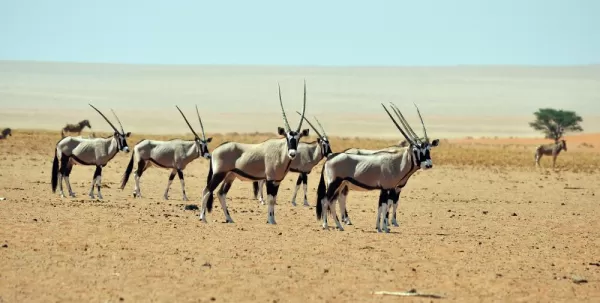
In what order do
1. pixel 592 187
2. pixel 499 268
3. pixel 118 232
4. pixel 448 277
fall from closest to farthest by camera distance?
1. pixel 448 277
2. pixel 499 268
3. pixel 118 232
4. pixel 592 187

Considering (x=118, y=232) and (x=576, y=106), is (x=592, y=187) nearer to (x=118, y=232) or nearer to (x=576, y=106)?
(x=118, y=232)

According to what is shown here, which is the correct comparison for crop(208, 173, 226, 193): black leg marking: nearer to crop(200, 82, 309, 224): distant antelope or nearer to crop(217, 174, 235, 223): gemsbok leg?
crop(200, 82, 309, 224): distant antelope

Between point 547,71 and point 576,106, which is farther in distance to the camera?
point 547,71

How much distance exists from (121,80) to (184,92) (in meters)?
22.5

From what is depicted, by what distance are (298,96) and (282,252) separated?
451 ft

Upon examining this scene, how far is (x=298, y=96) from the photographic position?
151 metres

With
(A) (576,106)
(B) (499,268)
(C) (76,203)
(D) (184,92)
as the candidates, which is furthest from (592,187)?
(D) (184,92)

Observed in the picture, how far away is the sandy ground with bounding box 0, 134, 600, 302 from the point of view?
11125 millimetres

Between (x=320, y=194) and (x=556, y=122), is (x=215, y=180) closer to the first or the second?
(x=320, y=194)

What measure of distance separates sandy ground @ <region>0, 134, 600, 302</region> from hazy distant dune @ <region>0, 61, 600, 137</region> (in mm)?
78728

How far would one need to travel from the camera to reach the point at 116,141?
23.7 m

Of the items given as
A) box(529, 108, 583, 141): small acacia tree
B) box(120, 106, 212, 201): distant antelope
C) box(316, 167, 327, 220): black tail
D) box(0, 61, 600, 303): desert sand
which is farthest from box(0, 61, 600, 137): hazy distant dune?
box(316, 167, 327, 220): black tail

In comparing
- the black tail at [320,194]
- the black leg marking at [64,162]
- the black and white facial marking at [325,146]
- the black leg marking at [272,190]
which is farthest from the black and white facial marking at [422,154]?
the black leg marking at [64,162]

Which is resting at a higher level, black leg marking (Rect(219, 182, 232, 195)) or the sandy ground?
black leg marking (Rect(219, 182, 232, 195))
